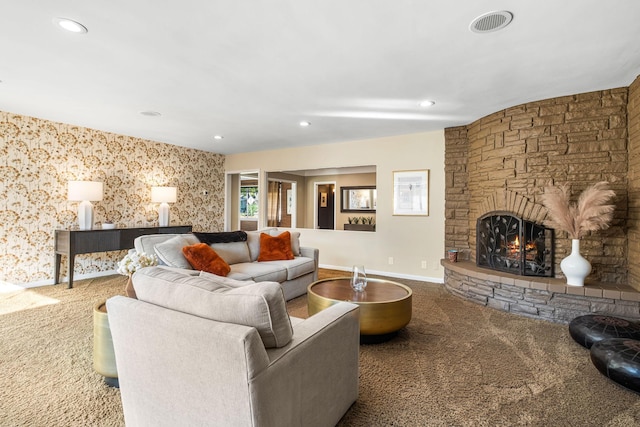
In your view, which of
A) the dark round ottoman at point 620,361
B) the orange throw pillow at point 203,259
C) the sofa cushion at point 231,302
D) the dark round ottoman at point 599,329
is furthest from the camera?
the orange throw pillow at point 203,259

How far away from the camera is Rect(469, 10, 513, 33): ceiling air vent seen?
2041mm

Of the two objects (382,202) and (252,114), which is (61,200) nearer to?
(252,114)

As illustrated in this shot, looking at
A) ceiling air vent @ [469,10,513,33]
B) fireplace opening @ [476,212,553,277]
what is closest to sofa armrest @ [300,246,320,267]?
fireplace opening @ [476,212,553,277]

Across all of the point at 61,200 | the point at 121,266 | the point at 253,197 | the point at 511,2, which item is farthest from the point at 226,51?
the point at 253,197

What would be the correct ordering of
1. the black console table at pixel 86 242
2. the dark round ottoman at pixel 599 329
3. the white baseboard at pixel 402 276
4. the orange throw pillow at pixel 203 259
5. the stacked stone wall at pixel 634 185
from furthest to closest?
the white baseboard at pixel 402 276, the black console table at pixel 86 242, the orange throw pillow at pixel 203 259, the stacked stone wall at pixel 634 185, the dark round ottoman at pixel 599 329

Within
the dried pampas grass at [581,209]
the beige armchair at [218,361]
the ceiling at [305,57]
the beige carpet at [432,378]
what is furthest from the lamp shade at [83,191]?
the dried pampas grass at [581,209]

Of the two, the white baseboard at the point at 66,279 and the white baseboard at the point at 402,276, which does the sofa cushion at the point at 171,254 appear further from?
the white baseboard at the point at 402,276

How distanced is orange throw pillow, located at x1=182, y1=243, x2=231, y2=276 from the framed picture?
3.03 meters

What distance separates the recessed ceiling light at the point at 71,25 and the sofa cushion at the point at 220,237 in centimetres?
214

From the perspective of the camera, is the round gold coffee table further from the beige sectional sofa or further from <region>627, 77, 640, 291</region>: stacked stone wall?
<region>627, 77, 640, 291</region>: stacked stone wall

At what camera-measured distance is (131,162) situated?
18.3ft

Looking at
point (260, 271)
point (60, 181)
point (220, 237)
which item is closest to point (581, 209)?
point (260, 271)

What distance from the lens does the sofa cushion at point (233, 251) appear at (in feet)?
12.6

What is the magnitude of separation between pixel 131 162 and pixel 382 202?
14.1 ft
